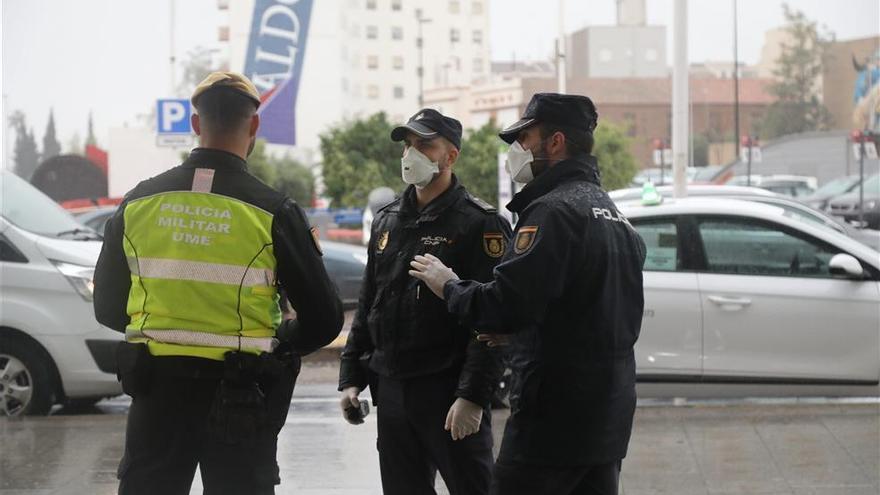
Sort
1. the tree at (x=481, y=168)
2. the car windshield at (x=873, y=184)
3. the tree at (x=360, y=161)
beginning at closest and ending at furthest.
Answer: the car windshield at (x=873, y=184)
the tree at (x=481, y=168)
the tree at (x=360, y=161)

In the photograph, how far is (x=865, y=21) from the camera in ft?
277

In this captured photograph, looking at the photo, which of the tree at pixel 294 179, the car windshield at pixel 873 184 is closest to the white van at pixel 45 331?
the car windshield at pixel 873 184

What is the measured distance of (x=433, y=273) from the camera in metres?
4.02

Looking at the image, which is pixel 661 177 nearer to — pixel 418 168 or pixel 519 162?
pixel 418 168

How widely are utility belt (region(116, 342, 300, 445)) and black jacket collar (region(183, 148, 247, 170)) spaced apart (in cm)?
54

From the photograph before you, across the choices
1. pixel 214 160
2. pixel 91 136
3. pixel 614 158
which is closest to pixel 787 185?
pixel 614 158

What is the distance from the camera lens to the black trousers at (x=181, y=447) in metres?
3.61

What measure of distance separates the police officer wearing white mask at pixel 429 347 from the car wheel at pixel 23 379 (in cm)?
463

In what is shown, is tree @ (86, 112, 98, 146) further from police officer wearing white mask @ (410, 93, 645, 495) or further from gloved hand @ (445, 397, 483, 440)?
police officer wearing white mask @ (410, 93, 645, 495)

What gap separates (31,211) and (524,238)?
634 centimetres

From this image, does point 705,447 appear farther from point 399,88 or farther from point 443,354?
point 399,88

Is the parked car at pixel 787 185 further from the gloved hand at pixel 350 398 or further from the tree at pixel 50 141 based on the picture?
the tree at pixel 50 141

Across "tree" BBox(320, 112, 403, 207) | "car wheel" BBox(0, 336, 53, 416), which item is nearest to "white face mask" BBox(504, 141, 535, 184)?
"car wheel" BBox(0, 336, 53, 416)

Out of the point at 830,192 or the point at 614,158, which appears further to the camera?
the point at 614,158
